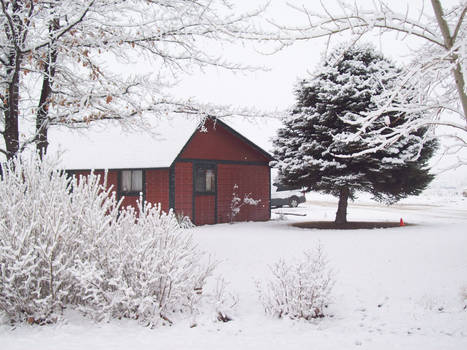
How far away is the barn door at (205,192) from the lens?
737 inches

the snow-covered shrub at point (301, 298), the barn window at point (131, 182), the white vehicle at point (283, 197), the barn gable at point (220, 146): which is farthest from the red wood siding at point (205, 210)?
the snow-covered shrub at point (301, 298)

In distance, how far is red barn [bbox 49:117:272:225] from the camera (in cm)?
1812

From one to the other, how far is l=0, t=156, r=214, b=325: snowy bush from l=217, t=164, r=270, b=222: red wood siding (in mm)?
13377

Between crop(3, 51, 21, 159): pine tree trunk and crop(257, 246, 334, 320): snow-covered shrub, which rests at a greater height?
crop(3, 51, 21, 159): pine tree trunk

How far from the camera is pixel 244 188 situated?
68.4 feet

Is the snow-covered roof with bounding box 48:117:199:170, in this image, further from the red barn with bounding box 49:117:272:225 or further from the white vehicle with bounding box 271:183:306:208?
the white vehicle with bounding box 271:183:306:208

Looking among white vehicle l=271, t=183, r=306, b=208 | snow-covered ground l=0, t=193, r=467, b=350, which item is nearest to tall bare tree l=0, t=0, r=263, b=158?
snow-covered ground l=0, t=193, r=467, b=350

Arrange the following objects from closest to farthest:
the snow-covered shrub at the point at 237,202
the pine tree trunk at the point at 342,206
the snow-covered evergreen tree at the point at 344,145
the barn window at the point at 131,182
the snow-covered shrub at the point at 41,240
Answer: the snow-covered shrub at the point at 41,240 → the snow-covered evergreen tree at the point at 344,145 → the pine tree trunk at the point at 342,206 → the barn window at the point at 131,182 → the snow-covered shrub at the point at 237,202

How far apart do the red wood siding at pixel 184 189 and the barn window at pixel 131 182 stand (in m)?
2.18

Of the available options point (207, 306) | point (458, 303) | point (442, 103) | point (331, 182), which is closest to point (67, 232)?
point (207, 306)

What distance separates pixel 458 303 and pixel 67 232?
239 inches

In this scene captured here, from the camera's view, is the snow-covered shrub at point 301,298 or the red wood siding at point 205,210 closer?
the snow-covered shrub at point 301,298

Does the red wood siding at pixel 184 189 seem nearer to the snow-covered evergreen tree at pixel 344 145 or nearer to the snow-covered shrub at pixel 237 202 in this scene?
the snow-covered shrub at pixel 237 202

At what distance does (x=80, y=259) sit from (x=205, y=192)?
43.8 feet
